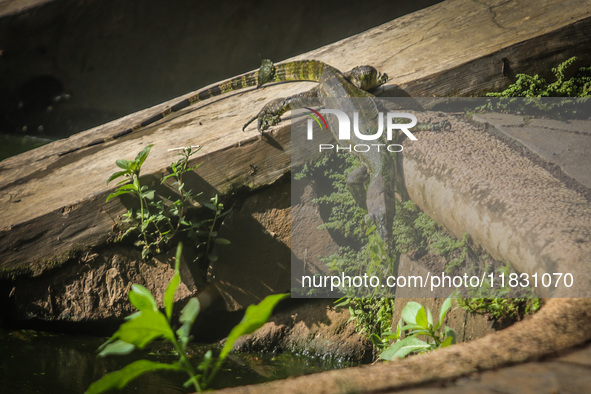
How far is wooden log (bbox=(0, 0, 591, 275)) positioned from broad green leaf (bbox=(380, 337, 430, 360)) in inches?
70.1

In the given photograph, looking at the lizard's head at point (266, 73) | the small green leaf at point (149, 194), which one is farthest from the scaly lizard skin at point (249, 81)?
the small green leaf at point (149, 194)

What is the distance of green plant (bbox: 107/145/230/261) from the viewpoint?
3168mm

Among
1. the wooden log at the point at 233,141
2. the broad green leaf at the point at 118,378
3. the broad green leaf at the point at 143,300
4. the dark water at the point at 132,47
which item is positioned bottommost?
the broad green leaf at the point at 118,378

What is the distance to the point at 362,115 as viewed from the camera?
350 centimetres

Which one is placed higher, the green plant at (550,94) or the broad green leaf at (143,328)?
the green plant at (550,94)

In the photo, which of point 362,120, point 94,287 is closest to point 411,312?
point 362,120

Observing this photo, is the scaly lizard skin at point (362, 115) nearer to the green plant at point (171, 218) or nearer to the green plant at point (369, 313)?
the green plant at point (369, 313)

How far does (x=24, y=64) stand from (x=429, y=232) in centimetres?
631

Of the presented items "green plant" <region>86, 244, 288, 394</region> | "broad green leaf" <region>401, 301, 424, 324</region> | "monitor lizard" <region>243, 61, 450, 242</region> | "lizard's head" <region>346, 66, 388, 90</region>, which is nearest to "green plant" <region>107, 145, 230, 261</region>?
"monitor lizard" <region>243, 61, 450, 242</region>

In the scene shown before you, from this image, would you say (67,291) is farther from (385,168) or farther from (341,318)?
(385,168)

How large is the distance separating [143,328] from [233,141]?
2.15 metres

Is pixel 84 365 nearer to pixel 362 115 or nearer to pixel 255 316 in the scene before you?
pixel 255 316

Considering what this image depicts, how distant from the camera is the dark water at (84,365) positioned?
2.62 metres

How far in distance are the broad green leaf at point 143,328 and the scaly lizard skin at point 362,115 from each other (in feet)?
5.92
